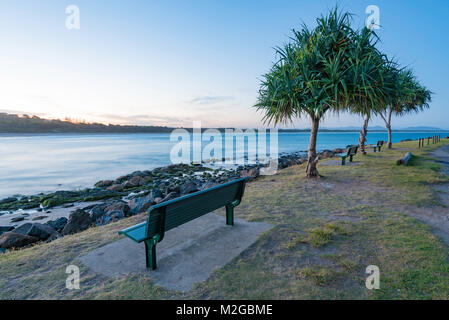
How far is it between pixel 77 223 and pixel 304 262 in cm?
617

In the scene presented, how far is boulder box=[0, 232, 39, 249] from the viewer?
5.14 meters

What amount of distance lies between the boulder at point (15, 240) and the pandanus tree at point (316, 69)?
25.7 ft

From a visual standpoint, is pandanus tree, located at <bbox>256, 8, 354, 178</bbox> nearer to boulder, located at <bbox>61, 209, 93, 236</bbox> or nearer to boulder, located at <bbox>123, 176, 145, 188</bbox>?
boulder, located at <bbox>61, 209, 93, 236</bbox>

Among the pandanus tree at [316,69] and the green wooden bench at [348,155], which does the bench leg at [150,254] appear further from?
the green wooden bench at [348,155]

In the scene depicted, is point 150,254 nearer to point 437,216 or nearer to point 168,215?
point 168,215

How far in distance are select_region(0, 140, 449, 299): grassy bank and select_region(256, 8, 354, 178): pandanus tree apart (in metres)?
3.62

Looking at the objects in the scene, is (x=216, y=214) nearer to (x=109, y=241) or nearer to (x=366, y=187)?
(x=109, y=241)

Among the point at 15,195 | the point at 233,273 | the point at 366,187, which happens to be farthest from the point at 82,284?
the point at 15,195

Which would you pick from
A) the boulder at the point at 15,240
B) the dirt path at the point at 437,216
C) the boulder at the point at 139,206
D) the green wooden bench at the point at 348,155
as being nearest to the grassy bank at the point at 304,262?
the dirt path at the point at 437,216

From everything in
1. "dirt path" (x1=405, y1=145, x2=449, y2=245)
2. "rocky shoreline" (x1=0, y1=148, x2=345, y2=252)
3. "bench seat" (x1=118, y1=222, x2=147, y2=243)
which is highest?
"bench seat" (x1=118, y1=222, x2=147, y2=243)

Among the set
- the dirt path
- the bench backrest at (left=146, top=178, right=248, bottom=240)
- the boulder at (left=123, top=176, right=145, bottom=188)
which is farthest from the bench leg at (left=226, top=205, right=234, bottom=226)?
the boulder at (left=123, top=176, right=145, bottom=188)

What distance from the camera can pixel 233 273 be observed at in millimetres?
2918

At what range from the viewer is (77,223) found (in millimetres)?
6402
